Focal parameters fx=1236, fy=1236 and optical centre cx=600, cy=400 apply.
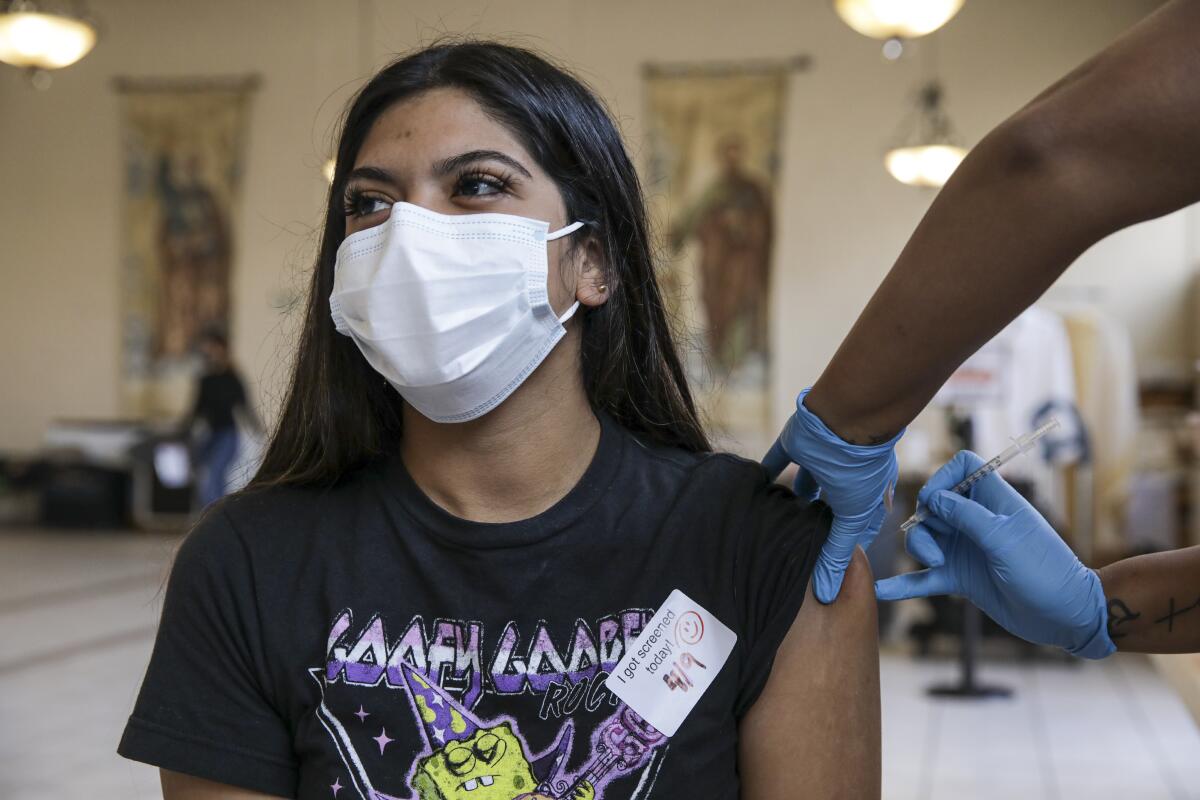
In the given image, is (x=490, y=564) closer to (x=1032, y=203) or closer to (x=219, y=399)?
(x=1032, y=203)

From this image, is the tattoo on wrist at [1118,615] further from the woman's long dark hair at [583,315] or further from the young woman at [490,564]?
the woman's long dark hair at [583,315]

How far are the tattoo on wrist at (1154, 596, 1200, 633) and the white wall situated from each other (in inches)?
353

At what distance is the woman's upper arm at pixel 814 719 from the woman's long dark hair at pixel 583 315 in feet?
1.16

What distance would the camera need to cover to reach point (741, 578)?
1.48 meters

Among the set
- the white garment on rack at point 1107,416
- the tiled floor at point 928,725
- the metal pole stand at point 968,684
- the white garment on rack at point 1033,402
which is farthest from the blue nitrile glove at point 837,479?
the white garment on rack at point 1107,416

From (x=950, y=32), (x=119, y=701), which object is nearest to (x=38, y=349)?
(x=119, y=701)

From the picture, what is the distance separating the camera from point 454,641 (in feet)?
4.65

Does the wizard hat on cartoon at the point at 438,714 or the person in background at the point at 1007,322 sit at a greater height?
the person in background at the point at 1007,322

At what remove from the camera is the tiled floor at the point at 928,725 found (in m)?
4.45

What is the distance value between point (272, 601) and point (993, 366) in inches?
205

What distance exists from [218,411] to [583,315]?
28.5ft

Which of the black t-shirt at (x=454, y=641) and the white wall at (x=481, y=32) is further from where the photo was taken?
the white wall at (x=481, y=32)

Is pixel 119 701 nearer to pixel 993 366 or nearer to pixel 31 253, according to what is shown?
pixel 993 366

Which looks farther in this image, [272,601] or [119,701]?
[119,701]
